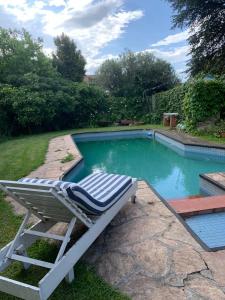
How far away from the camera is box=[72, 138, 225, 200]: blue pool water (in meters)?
6.09

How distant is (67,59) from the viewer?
2411cm

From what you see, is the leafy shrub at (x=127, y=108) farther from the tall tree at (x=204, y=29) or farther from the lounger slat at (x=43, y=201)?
the lounger slat at (x=43, y=201)

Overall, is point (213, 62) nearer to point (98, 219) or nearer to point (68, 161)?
point (68, 161)

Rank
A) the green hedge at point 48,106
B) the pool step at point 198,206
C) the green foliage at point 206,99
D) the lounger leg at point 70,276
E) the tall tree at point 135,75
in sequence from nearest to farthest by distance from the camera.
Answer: the lounger leg at point 70,276
the pool step at point 198,206
the green foliage at point 206,99
the green hedge at point 48,106
the tall tree at point 135,75

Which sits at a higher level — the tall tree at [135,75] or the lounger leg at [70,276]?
the tall tree at [135,75]

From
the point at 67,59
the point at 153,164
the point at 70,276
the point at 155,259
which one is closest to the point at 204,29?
the point at 153,164

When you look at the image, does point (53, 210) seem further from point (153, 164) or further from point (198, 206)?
point (153, 164)

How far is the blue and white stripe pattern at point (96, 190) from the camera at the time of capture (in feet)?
7.75

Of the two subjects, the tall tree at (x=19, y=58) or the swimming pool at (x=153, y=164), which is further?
the tall tree at (x=19, y=58)

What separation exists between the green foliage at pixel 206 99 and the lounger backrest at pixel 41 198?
→ 30.0 ft

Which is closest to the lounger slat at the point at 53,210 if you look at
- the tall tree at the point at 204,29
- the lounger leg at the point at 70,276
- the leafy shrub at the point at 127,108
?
the lounger leg at the point at 70,276

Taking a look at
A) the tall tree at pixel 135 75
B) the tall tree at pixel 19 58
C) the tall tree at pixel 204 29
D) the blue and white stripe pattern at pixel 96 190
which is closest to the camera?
the blue and white stripe pattern at pixel 96 190

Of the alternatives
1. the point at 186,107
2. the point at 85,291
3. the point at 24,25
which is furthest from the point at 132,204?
the point at 24,25

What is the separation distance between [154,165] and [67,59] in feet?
62.6
